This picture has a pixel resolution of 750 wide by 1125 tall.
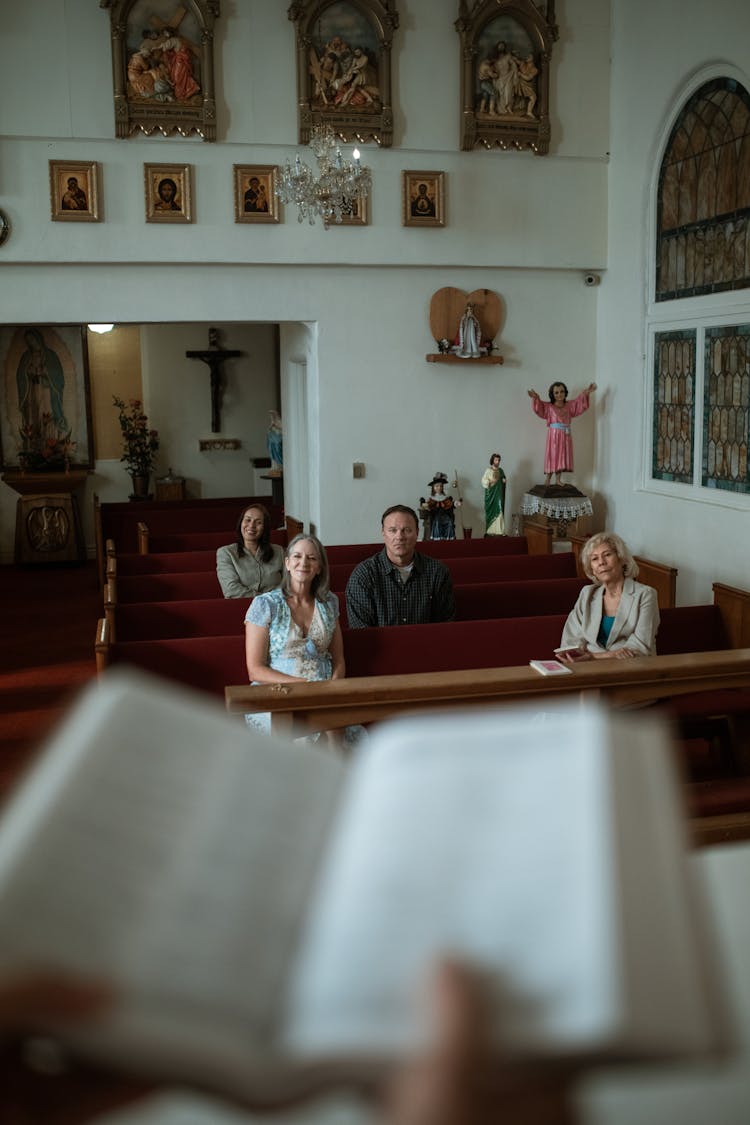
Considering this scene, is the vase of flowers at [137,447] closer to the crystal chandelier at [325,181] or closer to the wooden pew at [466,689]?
the crystal chandelier at [325,181]

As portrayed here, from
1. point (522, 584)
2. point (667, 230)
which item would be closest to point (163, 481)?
point (667, 230)

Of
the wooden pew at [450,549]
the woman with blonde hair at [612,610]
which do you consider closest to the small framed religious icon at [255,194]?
the wooden pew at [450,549]

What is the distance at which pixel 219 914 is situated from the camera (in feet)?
2.35

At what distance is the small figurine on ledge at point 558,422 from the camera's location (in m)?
9.49

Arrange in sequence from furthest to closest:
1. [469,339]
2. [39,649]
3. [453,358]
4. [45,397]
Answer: [45,397] < [453,358] < [469,339] < [39,649]

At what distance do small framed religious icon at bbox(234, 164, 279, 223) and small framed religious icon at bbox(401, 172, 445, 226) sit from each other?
1.16 metres

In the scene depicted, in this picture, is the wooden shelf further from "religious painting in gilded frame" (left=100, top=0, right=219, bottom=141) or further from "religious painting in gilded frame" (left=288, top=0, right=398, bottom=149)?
"religious painting in gilded frame" (left=100, top=0, right=219, bottom=141)

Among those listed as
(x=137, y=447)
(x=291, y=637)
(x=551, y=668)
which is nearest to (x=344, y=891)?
(x=551, y=668)

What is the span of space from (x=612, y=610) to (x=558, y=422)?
16.4ft

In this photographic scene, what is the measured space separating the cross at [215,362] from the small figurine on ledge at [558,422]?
Answer: 18.9ft

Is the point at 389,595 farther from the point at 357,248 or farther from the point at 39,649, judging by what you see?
the point at 357,248

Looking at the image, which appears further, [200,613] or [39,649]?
[39,649]

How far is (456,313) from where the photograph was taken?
31.6ft

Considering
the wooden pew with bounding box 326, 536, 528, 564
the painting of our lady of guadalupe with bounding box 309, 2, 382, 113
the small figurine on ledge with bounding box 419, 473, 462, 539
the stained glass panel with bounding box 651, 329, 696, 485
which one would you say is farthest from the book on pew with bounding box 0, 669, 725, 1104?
the painting of our lady of guadalupe with bounding box 309, 2, 382, 113
